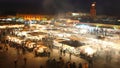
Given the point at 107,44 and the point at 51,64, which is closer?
the point at 51,64

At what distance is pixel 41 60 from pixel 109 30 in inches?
712

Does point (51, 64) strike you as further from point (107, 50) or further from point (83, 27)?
point (83, 27)

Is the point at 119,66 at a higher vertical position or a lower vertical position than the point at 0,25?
→ lower

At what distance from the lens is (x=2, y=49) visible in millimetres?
19766

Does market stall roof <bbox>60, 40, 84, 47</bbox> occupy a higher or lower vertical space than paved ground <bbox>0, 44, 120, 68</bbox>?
higher

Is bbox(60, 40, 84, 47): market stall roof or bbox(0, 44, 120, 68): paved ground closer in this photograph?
bbox(0, 44, 120, 68): paved ground

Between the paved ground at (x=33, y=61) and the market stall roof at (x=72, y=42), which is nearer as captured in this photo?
the paved ground at (x=33, y=61)

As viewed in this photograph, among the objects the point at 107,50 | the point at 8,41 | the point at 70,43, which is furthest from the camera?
the point at 8,41

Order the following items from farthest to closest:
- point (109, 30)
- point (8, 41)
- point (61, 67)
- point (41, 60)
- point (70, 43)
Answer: point (109, 30)
point (8, 41)
point (70, 43)
point (41, 60)
point (61, 67)

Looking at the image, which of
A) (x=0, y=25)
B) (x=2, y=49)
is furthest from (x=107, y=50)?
(x=0, y=25)

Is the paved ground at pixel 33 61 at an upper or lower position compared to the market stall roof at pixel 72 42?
lower

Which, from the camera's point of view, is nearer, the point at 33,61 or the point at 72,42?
the point at 33,61

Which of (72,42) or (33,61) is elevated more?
(72,42)

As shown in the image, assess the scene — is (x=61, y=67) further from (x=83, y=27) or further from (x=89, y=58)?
(x=83, y=27)
